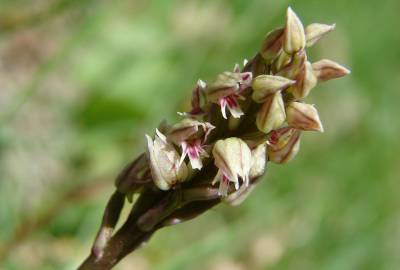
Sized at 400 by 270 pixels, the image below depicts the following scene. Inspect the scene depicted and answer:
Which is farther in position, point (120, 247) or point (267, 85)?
point (120, 247)

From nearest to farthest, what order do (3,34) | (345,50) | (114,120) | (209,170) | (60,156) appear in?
(209,170), (3,34), (60,156), (114,120), (345,50)

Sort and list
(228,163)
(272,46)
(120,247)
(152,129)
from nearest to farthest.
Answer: (228,163) < (272,46) < (120,247) < (152,129)

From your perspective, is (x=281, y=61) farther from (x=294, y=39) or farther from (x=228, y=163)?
(x=228, y=163)

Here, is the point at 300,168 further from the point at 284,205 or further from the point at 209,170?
the point at 209,170

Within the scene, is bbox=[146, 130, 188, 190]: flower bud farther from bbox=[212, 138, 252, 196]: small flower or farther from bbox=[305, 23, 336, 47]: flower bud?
bbox=[305, 23, 336, 47]: flower bud

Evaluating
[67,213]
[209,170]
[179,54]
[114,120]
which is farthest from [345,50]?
[209,170]

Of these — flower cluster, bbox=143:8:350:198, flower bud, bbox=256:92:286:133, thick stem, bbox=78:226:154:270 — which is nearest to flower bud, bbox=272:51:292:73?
flower cluster, bbox=143:8:350:198

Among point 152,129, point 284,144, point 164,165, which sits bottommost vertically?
point 284,144

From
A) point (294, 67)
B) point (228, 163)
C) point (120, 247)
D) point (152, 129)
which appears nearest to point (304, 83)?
point (294, 67)
